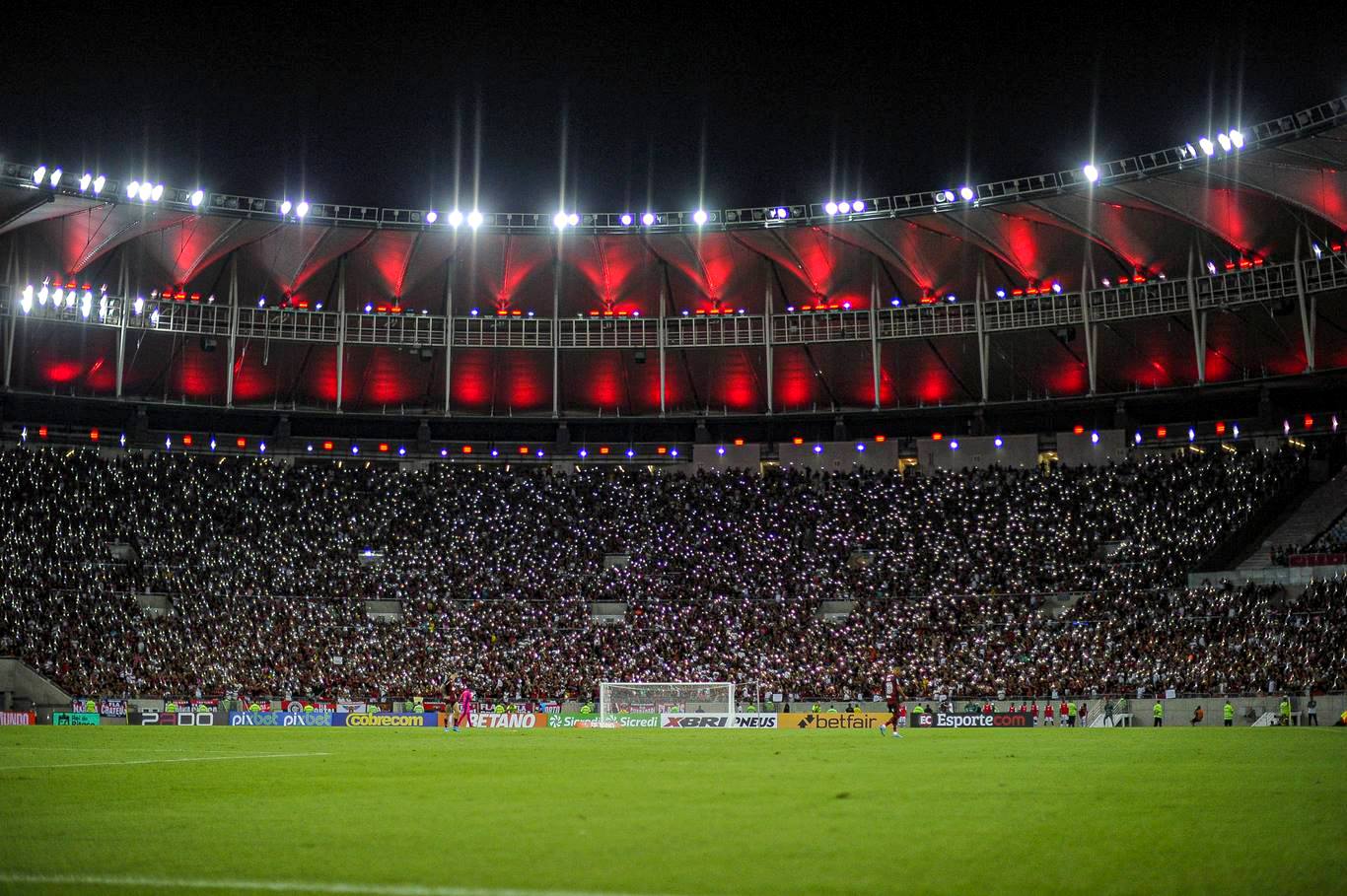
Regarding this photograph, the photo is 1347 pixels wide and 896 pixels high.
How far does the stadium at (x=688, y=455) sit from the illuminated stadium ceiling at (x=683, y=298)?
0.22m

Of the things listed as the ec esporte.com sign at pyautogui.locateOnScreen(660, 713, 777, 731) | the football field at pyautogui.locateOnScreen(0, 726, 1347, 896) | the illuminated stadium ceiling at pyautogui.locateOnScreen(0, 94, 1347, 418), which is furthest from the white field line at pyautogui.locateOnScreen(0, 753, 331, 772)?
the illuminated stadium ceiling at pyautogui.locateOnScreen(0, 94, 1347, 418)

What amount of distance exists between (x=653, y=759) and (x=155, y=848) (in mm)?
12775

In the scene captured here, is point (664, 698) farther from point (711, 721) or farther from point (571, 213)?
point (571, 213)

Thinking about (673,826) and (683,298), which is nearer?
(673,826)

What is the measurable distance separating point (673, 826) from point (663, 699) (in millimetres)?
38217

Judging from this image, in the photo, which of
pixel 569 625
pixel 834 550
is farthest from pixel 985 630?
pixel 569 625

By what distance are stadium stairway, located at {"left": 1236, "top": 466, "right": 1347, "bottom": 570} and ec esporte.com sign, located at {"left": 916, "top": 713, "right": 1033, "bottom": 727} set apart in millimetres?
14766

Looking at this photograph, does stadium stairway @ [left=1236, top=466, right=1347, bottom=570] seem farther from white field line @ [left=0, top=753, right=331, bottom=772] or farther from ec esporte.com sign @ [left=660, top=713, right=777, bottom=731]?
white field line @ [left=0, top=753, right=331, bottom=772]

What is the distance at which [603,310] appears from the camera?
69.8m

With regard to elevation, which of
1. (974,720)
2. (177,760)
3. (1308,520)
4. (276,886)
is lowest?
(974,720)

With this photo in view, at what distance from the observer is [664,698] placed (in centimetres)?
4831

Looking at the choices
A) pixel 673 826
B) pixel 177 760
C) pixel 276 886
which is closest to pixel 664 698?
pixel 177 760

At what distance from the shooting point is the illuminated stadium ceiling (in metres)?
57.3

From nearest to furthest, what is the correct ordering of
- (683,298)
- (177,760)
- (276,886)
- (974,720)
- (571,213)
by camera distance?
1. (276,886)
2. (177,760)
3. (974,720)
4. (571,213)
5. (683,298)
